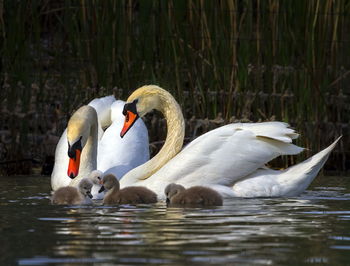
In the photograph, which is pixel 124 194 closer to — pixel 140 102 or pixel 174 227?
pixel 140 102

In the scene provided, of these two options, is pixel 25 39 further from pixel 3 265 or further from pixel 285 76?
pixel 3 265

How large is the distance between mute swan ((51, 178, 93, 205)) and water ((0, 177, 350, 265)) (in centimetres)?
12

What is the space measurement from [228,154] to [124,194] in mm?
1100

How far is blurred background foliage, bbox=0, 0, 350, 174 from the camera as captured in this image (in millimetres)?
11445

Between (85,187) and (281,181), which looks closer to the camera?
(85,187)

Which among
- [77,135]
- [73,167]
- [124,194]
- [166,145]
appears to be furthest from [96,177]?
[166,145]

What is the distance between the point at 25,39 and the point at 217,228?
5.78 m

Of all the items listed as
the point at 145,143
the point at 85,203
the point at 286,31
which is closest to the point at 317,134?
the point at 286,31

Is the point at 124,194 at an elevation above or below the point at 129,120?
below

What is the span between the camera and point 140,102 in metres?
9.82

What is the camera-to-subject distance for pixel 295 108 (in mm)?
11602

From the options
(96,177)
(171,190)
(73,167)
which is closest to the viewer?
(171,190)

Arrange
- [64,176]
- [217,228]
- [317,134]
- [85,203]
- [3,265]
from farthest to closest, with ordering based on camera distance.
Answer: [317,134] → [64,176] → [85,203] → [217,228] → [3,265]

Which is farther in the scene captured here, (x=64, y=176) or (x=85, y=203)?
(x=64, y=176)
